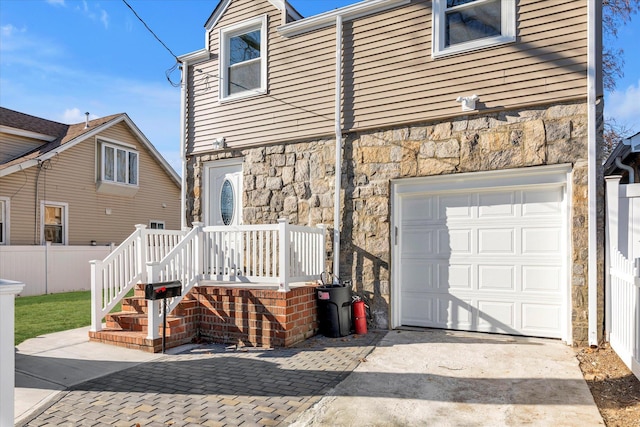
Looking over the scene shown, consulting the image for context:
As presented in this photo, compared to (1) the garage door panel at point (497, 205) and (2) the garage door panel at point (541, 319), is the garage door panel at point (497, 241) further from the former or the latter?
(2) the garage door panel at point (541, 319)

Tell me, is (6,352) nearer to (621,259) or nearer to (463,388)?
(463,388)

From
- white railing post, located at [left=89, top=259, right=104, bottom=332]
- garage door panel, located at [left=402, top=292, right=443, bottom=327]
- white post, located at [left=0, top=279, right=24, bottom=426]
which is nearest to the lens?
white post, located at [left=0, top=279, right=24, bottom=426]

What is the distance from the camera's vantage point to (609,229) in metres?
4.88

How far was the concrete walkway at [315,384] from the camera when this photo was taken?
3.34 metres

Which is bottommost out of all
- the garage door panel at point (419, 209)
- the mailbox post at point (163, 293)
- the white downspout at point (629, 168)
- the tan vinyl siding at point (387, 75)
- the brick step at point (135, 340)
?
→ the brick step at point (135, 340)

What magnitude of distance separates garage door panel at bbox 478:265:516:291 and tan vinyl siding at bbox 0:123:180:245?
42.3ft

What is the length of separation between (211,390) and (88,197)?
12747mm

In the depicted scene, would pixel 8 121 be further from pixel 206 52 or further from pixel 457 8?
pixel 457 8

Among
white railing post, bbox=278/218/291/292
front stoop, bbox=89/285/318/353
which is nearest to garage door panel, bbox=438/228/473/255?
front stoop, bbox=89/285/318/353

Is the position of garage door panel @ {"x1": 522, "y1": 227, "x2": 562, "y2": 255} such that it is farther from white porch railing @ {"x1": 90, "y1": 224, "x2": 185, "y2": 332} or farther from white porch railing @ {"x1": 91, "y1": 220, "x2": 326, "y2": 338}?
white porch railing @ {"x1": 90, "y1": 224, "x2": 185, "y2": 332}

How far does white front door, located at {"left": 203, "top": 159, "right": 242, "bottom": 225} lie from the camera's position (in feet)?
26.1

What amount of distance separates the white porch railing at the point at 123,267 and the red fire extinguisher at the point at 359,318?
10.8 ft

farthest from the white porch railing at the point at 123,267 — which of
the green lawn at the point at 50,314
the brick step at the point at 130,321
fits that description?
the green lawn at the point at 50,314

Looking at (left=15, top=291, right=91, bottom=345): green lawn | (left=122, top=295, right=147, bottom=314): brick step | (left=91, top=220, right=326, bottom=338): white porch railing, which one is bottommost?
(left=15, top=291, right=91, bottom=345): green lawn
